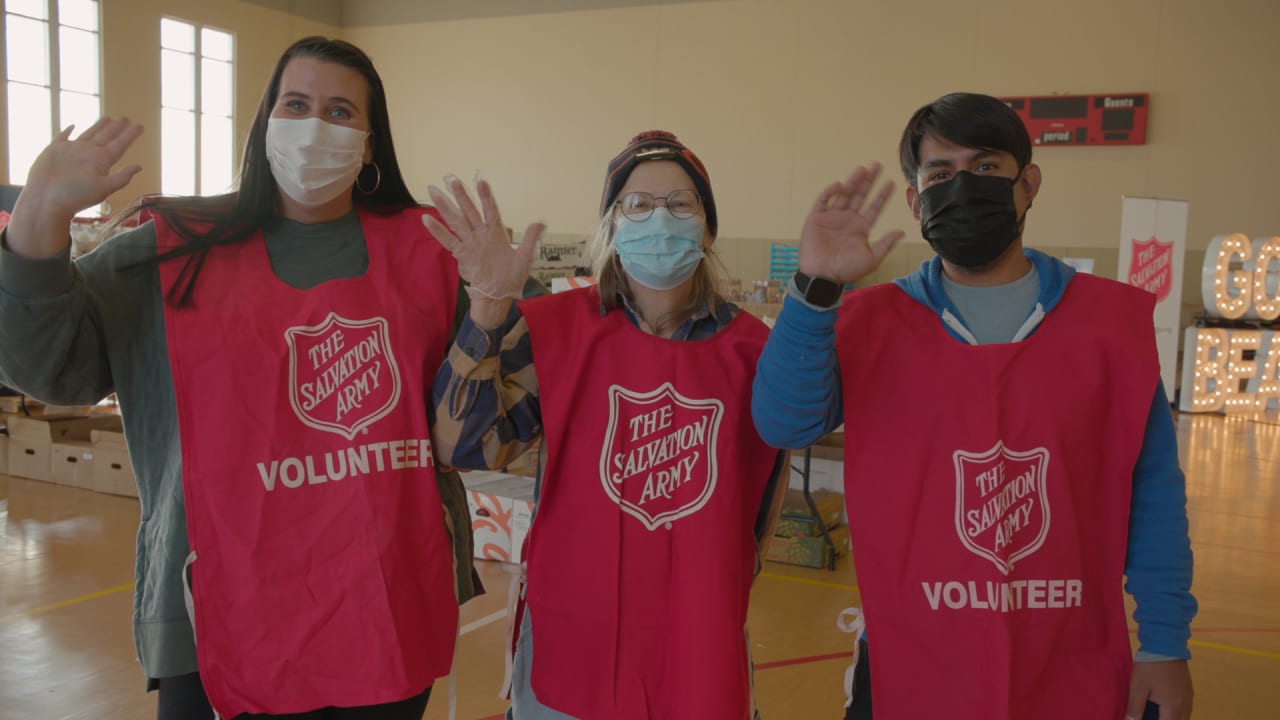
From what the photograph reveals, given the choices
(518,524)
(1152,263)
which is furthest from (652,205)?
(1152,263)

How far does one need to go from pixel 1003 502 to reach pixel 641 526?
2.15 ft

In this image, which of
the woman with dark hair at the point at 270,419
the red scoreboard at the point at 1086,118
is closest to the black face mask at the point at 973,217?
the woman with dark hair at the point at 270,419

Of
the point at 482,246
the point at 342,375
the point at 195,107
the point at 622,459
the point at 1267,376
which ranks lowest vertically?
the point at 1267,376

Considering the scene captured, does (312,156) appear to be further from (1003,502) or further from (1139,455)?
(1139,455)

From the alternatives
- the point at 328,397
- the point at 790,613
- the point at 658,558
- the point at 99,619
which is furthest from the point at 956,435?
the point at 99,619

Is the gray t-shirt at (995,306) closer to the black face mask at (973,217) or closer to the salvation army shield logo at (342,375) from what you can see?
the black face mask at (973,217)

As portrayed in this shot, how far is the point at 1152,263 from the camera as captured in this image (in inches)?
403

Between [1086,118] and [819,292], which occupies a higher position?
[1086,118]

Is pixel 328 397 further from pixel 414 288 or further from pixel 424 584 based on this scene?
pixel 424 584

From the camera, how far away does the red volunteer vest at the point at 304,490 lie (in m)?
1.64

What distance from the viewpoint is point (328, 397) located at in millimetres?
A: 1713

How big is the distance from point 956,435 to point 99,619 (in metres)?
4.30

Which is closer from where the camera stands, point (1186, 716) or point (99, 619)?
point (1186, 716)

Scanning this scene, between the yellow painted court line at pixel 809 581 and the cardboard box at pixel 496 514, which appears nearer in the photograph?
the yellow painted court line at pixel 809 581
